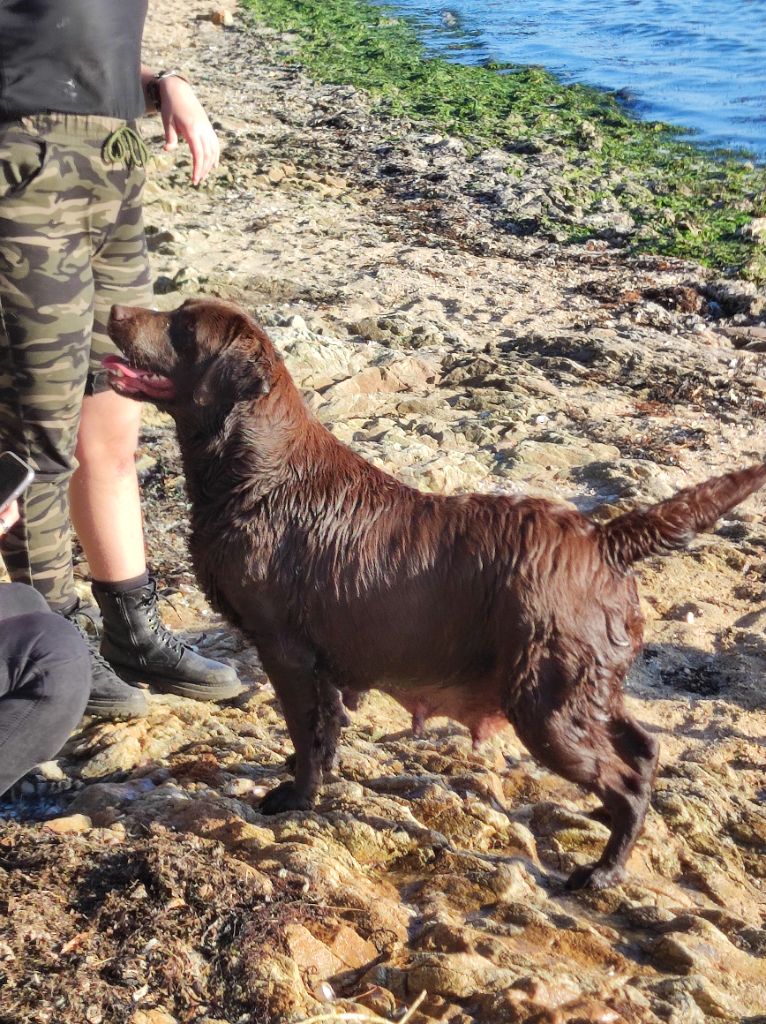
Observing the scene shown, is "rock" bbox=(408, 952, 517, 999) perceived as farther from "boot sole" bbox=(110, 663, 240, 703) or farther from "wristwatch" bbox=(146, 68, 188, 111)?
"wristwatch" bbox=(146, 68, 188, 111)

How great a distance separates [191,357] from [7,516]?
35.4 inches

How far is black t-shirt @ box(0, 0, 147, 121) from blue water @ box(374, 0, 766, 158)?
13931 millimetres

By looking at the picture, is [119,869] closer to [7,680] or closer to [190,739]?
[7,680]

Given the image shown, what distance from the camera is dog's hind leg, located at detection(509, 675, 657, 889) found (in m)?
3.33

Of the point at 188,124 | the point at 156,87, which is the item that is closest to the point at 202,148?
the point at 188,124

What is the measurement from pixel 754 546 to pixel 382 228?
6526 millimetres

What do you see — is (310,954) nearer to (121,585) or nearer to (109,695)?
(109,695)

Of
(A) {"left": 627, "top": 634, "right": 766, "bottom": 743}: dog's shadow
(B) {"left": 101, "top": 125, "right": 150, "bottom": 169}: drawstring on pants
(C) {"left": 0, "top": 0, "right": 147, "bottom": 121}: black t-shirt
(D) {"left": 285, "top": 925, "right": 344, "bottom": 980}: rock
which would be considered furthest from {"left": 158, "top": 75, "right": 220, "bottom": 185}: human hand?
(A) {"left": 627, "top": 634, "right": 766, "bottom": 743}: dog's shadow

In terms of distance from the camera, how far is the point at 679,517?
Result: 3.32 m

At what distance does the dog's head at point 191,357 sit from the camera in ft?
11.6

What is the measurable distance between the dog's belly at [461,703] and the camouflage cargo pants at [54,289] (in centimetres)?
134

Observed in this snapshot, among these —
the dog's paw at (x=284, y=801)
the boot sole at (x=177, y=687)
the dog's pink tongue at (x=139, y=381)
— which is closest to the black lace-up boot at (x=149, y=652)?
the boot sole at (x=177, y=687)

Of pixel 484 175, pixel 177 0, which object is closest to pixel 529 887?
pixel 484 175

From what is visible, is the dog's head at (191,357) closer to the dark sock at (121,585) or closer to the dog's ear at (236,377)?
the dog's ear at (236,377)
